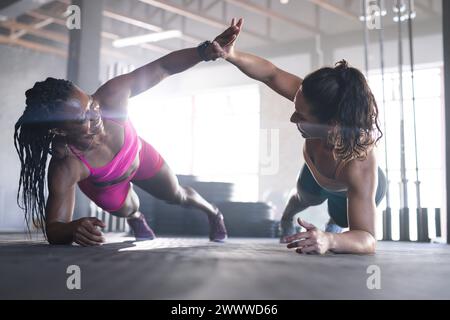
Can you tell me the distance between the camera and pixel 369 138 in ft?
4.54

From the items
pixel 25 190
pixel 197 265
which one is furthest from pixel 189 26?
pixel 197 265

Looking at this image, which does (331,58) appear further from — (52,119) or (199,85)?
(52,119)

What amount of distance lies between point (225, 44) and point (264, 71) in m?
0.17

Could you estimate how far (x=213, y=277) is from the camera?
0.93 metres

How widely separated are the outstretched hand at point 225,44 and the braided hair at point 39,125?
494mm

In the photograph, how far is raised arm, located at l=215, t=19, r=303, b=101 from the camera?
1691mm

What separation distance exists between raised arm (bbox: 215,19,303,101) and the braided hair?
1.85ft

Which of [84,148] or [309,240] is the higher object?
[84,148]

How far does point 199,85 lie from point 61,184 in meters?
6.40

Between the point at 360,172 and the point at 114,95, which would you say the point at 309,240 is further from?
the point at 114,95
